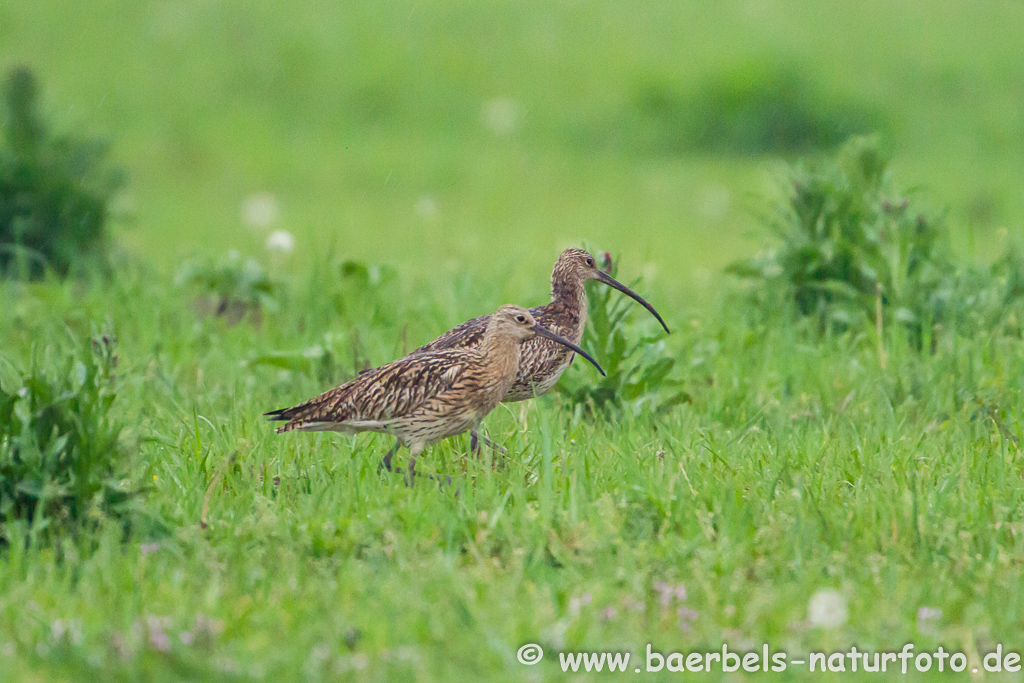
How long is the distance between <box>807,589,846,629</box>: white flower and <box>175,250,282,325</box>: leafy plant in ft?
18.9

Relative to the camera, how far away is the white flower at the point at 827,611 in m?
3.83

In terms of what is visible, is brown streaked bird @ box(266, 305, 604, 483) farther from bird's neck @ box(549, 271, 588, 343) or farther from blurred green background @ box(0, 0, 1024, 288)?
blurred green background @ box(0, 0, 1024, 288)

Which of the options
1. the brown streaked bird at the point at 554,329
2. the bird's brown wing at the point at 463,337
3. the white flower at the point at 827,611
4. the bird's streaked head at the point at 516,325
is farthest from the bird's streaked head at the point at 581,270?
the white flower at the point at 827,611

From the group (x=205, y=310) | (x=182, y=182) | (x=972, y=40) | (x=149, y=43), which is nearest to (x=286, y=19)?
(x=149, y=43)

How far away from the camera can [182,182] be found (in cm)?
1658

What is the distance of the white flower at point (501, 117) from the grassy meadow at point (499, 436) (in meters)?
0.08

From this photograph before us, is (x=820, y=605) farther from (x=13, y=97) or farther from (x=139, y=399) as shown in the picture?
(x=13, y=97)

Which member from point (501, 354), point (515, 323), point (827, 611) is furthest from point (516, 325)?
point (827, 611)

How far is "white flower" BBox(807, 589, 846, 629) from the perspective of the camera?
151 inches

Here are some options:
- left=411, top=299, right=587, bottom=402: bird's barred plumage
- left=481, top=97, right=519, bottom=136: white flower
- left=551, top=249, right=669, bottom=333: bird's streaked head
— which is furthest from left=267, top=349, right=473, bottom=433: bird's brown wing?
left=481, top=97, right=519, bottom=136: white flower

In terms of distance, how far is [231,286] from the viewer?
913 centimetres

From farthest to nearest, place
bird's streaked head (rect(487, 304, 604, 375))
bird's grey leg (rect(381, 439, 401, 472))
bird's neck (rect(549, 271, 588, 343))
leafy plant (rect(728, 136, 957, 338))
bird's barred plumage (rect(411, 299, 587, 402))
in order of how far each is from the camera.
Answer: leafy plant (rect(728, 136, 957, 338)) → bird's neck (rect(549, 271, 588, 343)) → bird's barred plumage (rect(411, 299, 587, 402)) → bird's streaked head (rect(487, 304, 604, 375)) → bird's grey leg (rect(381, 439, 401, 472))

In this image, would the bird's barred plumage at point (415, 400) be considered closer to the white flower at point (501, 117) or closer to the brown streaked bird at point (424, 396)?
the brown streaked bird at point (424, 396)

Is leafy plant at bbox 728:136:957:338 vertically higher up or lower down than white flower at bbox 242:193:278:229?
→ lower down
